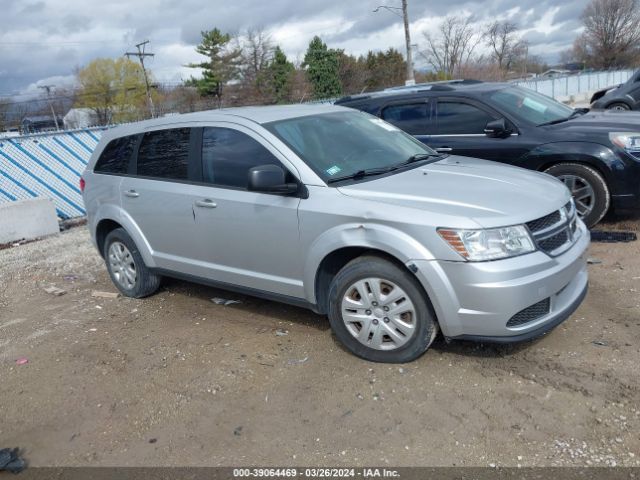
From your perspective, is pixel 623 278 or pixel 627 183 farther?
pixel 627 183

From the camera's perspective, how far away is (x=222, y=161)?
4.55 m

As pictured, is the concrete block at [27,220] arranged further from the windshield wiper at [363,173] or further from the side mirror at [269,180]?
the windshield wiper at [363,173]

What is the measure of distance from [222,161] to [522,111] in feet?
12.7

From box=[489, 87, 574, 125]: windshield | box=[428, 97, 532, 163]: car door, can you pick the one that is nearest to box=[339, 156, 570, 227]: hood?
box=[428, 97, 532, 163]: car door

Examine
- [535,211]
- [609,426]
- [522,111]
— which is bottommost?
[609,426]

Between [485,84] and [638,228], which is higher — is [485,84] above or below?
above

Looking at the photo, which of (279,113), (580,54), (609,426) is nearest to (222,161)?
(279,113)

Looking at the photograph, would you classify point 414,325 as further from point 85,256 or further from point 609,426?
point 85,256

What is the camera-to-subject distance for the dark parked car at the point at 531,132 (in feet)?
19.3

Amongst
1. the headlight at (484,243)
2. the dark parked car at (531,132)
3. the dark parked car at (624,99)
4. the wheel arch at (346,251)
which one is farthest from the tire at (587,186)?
the dark parked car at (624,99)

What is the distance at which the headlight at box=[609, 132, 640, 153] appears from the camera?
585cm

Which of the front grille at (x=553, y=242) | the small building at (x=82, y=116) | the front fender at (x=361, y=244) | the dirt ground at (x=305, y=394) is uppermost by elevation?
the small building at (x=82, y=116)

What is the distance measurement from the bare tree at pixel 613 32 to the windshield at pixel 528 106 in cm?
7133

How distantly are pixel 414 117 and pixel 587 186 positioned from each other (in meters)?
2.21
